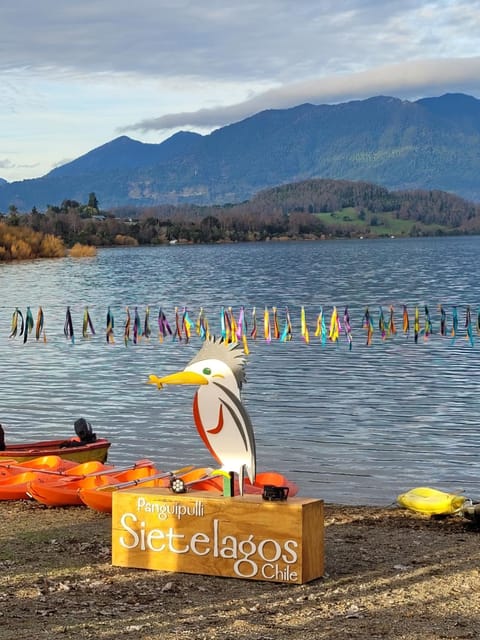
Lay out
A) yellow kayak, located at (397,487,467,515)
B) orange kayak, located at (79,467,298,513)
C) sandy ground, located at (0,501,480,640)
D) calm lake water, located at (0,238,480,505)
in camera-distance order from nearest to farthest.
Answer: sandy ground, located at (0,501,480,640)
orange kayak, located at (79,467,298,513)
yellow kayak, located at (397,487,467,515)
calm lake water, located at (0,238,480,505)

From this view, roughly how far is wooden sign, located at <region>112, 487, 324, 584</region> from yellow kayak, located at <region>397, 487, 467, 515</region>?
4362 mm

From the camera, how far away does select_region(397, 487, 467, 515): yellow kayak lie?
16.4 m

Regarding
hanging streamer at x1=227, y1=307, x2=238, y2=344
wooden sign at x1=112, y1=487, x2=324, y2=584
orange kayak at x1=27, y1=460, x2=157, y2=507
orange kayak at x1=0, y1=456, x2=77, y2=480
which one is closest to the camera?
wooden sign at x1=112, y1=487, x2=324, y2=584

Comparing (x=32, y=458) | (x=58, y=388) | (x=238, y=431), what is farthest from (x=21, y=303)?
(x=238, y=431)

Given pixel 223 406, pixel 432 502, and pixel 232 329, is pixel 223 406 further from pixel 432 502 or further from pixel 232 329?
pixel 232 329

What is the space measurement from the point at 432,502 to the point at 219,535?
17.1 ft

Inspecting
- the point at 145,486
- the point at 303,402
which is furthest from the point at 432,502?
the point at 303,402

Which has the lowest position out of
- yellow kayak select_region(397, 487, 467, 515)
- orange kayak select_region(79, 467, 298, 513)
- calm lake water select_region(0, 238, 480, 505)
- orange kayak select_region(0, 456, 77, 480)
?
calm lake water select_region(0, 238, 480, 505)

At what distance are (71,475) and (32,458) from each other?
7.87 ft

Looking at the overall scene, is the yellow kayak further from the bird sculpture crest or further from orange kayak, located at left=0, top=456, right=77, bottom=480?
orange kayak, located at left=0, top=456, right=77, bottom=480

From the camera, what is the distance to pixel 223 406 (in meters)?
13.1

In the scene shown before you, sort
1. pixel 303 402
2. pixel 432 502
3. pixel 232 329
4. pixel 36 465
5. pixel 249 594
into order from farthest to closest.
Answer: pixel 303 402
pixel 232 329
pixel 36 465
pixel 432 502
pixel 249 594

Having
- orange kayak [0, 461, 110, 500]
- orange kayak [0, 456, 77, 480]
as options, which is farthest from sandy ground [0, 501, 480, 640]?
orange kayak [0, 456, 77, 480]

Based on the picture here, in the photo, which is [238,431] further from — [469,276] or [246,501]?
[469,276]
